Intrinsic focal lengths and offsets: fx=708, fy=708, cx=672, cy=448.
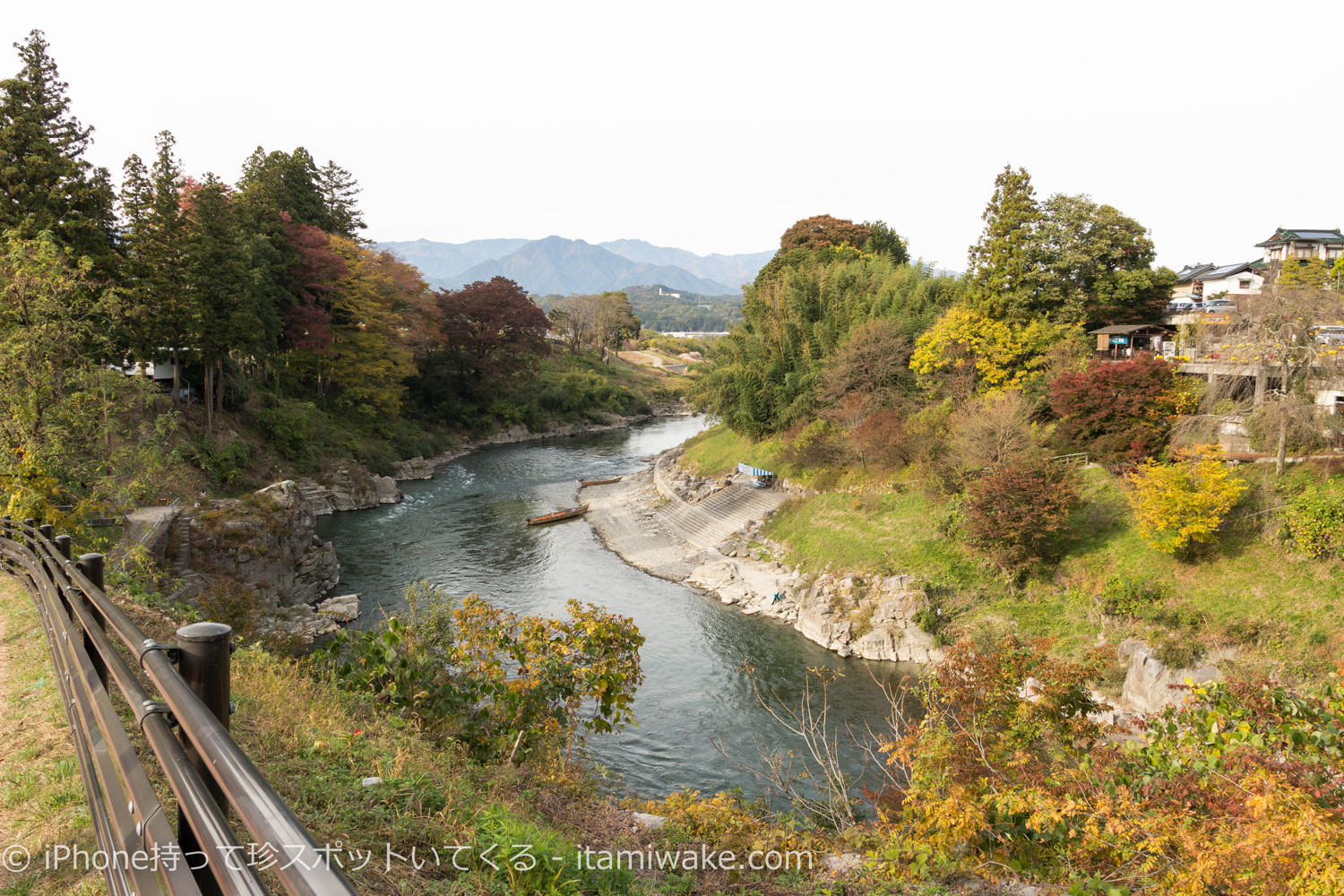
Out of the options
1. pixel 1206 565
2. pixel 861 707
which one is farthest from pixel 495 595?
pixel 1206 565

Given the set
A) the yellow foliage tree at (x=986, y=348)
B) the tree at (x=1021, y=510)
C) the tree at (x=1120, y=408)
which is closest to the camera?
the tree at (x=1021, y=510)

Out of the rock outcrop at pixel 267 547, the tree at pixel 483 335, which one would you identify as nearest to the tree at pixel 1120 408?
the rock outcrop at pixel 267 547

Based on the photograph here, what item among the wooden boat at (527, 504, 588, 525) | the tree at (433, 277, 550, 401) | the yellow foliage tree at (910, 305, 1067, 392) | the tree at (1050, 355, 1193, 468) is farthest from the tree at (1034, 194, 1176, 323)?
the tree at (433, 277, 550, 401)

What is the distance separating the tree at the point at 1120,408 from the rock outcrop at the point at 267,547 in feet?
71.8

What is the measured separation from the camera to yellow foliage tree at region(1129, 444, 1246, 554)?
1501 cm

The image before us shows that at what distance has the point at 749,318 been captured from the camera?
36.6 m

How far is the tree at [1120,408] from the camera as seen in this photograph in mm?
18250

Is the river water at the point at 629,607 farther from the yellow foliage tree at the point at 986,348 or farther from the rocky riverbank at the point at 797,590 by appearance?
the yellow foliage tree at the point at 986,348

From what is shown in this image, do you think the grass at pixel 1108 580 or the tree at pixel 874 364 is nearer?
the grass at pixel 1108 580

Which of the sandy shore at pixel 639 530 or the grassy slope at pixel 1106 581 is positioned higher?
the grassy slope at pixel 1106 581

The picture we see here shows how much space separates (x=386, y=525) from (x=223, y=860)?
95.0 feet

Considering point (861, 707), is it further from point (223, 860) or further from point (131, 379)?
point (131, 379)

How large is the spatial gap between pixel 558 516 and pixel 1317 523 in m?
24.1

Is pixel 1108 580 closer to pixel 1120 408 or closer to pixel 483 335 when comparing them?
pixel 1120 408
